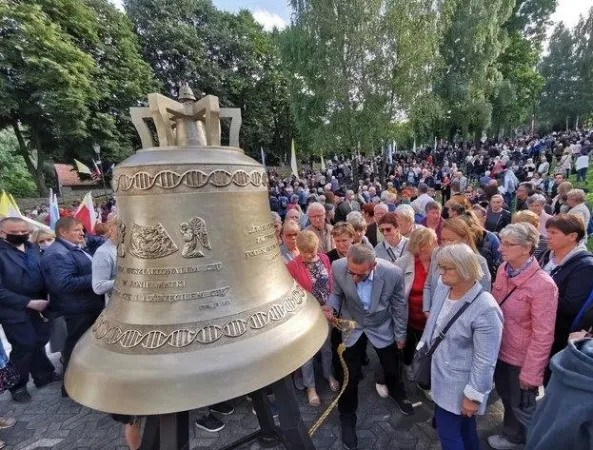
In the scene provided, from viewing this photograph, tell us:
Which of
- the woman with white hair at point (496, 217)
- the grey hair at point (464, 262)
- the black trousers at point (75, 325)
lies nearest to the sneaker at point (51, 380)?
the black trousers at point (75, 325)

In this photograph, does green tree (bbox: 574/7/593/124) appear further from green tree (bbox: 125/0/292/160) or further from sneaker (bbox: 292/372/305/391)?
sneaker (bbox: 292/372/305/391)

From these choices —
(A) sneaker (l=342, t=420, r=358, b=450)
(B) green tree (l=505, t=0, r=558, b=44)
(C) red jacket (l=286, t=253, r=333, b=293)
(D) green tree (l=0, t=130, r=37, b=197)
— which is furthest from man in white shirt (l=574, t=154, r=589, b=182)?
(D) green tree (l=0, t=130, r=37, b=197)

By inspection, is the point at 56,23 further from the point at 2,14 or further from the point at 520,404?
the point at 520,404

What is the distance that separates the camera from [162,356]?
1.28 meters

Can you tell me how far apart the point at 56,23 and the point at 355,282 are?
72.4ft

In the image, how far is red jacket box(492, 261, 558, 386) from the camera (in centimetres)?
227

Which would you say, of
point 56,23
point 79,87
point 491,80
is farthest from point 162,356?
point 491,80

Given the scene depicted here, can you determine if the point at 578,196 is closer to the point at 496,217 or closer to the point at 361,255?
the point at 496,217

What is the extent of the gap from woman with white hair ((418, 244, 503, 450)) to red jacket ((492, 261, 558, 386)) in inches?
14.5

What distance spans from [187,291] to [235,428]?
2.36 m

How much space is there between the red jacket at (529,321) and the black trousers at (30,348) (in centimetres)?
469

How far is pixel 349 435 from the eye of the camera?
283cm

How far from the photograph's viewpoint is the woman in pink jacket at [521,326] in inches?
89.6

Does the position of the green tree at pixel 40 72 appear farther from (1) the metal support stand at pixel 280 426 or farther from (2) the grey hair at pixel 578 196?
(2) the grey hair at pixel 578 196
